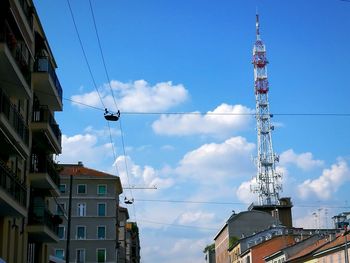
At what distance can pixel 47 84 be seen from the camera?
3309 centimetres

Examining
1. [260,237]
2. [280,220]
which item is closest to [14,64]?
[260,237]

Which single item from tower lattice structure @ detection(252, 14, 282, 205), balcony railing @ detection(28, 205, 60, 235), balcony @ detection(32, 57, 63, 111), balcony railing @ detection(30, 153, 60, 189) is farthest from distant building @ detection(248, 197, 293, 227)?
balcony railing @ detection(28, 205, 60, 235)

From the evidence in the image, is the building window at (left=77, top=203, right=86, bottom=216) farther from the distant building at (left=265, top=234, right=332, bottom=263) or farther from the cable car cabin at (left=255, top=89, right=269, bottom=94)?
the cable car cabin at (left=255, top=89, right=269, bottom=94)

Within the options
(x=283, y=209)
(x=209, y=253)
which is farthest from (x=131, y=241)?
(x=209, y=253)

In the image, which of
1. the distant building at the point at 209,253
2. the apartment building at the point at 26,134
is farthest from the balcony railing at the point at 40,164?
the distant building at the point at 209,253

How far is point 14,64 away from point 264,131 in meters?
80.2

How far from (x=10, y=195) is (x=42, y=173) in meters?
8.44

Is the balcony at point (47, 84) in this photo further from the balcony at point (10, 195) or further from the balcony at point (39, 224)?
the balcony at point (10, 195)

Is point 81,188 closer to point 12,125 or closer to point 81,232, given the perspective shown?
point 81,232

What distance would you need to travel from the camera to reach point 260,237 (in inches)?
3720

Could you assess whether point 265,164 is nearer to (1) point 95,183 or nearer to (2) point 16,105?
(1) point 95,183

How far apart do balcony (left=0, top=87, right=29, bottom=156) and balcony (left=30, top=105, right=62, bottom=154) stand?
2.51 m

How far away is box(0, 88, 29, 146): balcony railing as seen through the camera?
24644mm

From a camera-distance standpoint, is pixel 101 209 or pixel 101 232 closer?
pixel 101 232
